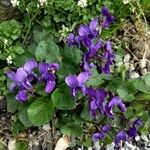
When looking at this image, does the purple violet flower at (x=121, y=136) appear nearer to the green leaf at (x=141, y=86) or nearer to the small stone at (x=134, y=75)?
the green leaf at (x=141, y=86)

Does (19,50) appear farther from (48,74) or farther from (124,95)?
(124,95)

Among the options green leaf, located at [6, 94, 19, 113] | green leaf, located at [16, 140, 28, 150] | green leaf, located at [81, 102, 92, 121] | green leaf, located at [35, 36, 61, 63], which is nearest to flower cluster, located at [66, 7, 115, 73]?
green leaf, located at [35, 36, 61, 63]

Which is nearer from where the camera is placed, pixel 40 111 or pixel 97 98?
pixel 97 98

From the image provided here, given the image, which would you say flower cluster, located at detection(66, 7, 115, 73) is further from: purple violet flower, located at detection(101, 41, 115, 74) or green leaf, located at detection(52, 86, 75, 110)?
green leaf, located at detection(52, 86, 75, 110)

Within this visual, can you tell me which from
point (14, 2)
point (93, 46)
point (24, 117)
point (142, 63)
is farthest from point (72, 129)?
point (14, 2)

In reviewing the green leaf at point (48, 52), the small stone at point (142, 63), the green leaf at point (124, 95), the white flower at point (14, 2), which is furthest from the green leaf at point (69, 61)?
the small stone at point (142, 63)

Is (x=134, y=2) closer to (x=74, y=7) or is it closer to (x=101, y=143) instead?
(x=74, y=7)
